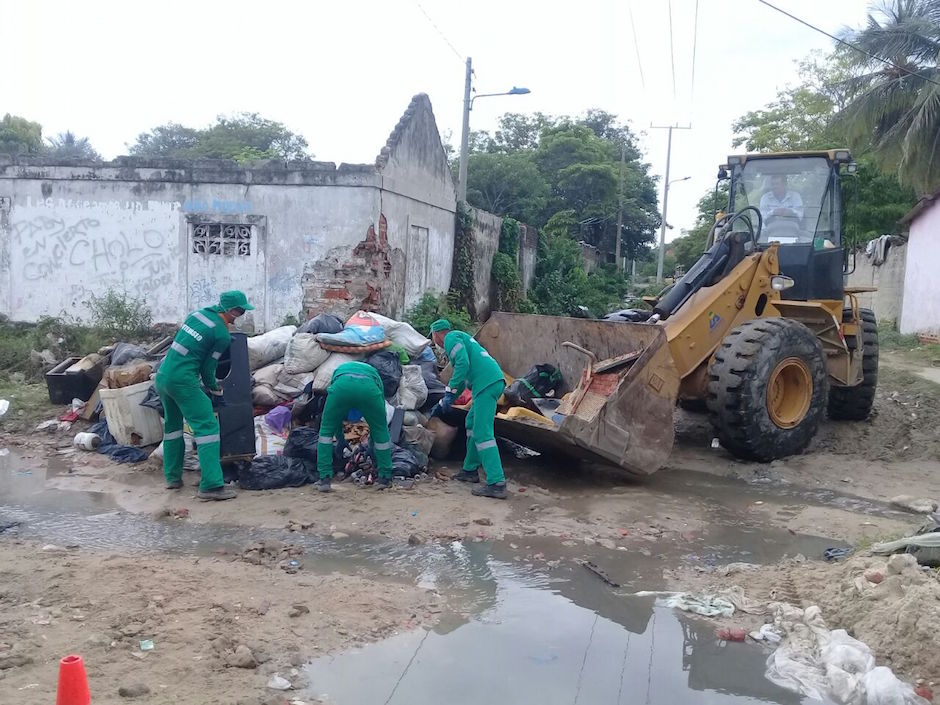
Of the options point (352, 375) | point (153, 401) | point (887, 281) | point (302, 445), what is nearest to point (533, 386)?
point (352, 375)

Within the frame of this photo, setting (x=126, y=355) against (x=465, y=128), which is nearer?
(x=126, y=355)

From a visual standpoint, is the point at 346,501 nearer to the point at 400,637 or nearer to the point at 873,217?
the point at 400,637

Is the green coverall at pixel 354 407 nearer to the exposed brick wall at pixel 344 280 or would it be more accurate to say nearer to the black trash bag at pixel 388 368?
the black trash bag at pixel 388 368

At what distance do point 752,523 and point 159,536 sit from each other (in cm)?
430

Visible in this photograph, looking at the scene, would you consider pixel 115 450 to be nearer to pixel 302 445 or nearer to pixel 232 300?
pixel 302 445

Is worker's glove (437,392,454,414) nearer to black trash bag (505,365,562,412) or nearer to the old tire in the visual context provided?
black trash bag (505,365,562,412)

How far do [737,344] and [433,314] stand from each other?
6.67m

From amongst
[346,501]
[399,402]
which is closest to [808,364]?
[399,402]

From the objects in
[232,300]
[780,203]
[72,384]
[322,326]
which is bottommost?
[72,384]

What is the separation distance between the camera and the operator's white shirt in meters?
8.30

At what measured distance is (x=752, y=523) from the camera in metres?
6.06

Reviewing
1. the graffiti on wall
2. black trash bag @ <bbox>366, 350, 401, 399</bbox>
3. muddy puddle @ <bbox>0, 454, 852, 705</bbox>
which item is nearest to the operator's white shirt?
muddy puddle @ <bbox>0, 454, 852, 705</bbox>

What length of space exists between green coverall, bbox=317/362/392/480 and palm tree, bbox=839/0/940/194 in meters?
15.4

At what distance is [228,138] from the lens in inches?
1505
